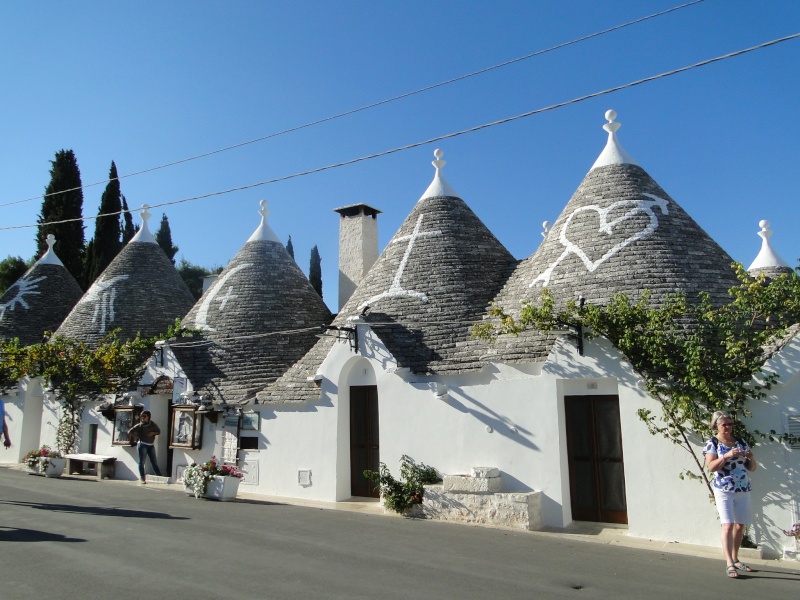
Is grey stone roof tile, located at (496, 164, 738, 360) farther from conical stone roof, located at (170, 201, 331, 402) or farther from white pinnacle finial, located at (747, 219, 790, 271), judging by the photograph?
conical stone roof, located at (170, 201, 331, 402)

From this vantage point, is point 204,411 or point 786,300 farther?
point 204,411

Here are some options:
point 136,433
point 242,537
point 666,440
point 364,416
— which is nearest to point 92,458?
point 136,433

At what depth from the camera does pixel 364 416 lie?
12734 mm

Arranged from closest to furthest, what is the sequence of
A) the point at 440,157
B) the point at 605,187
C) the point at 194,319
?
the point at 605,187 → the point at 440,157 → the point at 194,319

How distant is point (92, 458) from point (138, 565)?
10388 mm

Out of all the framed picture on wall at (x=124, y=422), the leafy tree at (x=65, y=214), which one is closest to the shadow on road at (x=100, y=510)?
the framed picture on wall at (x=124, y=422)

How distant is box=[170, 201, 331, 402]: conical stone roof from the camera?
15.0 metres

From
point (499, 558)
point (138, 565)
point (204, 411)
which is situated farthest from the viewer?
point (204, 411)

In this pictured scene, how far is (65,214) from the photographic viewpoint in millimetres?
34406

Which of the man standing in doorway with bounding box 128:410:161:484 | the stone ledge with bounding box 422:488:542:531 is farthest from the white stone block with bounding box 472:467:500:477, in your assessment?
the man standing in doorway with bounding box 128:410:161:484

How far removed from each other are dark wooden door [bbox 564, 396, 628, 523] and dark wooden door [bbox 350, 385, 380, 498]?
3918 mm

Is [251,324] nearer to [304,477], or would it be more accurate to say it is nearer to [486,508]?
[304,477]

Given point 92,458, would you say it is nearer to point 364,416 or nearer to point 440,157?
point 364,416

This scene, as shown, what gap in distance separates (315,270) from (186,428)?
32869 mm
